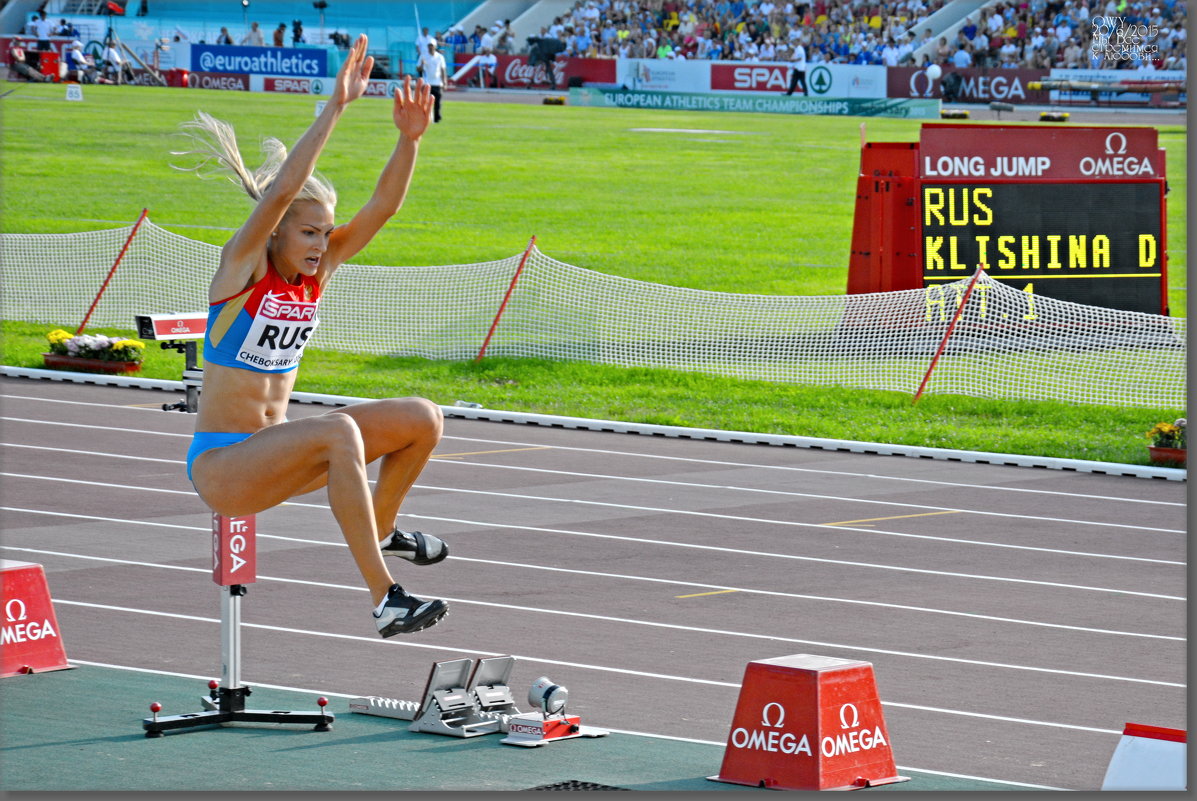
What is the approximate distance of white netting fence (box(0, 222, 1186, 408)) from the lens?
1895 cm

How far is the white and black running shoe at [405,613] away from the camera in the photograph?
241 inches

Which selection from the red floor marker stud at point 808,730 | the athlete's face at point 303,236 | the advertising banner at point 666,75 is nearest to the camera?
the athlete's face at point 303,236

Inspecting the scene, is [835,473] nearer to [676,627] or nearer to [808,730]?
[676,627]

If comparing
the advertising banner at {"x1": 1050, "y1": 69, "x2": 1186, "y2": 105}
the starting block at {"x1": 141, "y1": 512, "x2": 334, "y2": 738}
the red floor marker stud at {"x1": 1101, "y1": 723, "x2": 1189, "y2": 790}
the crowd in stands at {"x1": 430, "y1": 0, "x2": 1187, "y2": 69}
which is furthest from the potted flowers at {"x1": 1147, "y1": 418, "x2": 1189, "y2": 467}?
the advertising banner at {"x1": 1050, "y1": 69, "x2": 1186, "y2": 105}

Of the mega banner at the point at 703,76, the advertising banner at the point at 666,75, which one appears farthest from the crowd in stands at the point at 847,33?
the advertising banner at the point at 666,75

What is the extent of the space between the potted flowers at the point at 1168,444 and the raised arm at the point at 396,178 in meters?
10.3

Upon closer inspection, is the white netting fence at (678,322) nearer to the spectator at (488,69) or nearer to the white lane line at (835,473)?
the white lane line at (835,473)

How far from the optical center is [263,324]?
21.1 ft

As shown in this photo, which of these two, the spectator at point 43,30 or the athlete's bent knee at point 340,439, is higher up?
the spectator at point 43,30

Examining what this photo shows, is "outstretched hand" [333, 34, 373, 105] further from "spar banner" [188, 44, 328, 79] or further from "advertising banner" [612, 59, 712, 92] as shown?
"advertising banner" [612, 59, 712, 92]

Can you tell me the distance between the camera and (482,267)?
23.2 metres

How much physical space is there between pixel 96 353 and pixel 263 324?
13688mm

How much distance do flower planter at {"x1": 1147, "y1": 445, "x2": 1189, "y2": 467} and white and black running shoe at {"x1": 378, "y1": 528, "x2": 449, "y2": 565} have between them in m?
10.0

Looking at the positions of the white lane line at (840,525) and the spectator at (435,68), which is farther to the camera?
the spectator at (435,68)
